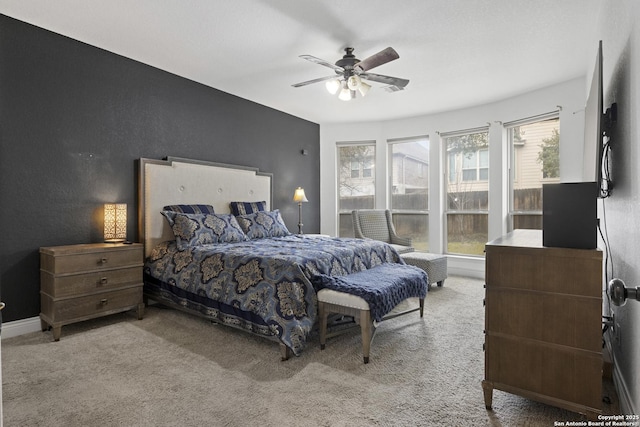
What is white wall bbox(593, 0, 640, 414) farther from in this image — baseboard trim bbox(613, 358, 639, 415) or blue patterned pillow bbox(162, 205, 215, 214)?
blue patterned pillow bbox(162, 205, 215, 214)

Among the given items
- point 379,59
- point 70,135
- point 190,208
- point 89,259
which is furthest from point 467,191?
point 70,135

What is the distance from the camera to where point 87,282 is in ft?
9.87

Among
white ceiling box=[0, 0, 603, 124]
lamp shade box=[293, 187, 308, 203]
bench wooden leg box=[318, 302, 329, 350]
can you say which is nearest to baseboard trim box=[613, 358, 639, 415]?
bench wooden leg box=[318, 302, 329, 350]

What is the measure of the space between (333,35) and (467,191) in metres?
3.67

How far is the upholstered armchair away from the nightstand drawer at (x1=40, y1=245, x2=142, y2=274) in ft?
10.2

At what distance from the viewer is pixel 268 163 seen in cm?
553

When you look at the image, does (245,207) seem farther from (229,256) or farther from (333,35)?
(333,35)

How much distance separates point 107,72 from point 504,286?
3.98 metres

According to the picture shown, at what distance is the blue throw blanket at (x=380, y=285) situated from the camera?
8.26 feet

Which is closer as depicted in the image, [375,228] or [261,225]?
[261,225]

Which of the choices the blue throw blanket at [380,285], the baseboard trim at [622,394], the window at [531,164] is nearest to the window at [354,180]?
the window at [531,164]

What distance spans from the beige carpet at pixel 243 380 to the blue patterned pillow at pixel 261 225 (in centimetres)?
136

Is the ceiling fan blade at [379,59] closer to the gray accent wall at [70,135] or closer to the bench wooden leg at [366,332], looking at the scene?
the bench wooden leg at [366,332]

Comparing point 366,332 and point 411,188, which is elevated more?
point 411,188
